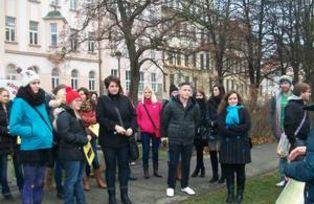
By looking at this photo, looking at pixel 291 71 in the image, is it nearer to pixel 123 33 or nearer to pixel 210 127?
pixel 123 33

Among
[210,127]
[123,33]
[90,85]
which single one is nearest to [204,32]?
[123,33]

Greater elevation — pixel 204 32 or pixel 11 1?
pixel 11 1

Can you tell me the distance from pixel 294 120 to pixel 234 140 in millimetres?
1010

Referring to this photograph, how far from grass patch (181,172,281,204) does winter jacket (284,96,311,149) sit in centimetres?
105

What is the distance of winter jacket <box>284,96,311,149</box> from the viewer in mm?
8812

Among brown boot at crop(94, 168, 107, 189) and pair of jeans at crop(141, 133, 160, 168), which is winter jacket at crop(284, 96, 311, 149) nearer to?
pair of jeans at crop(141, 133, 160, 168)

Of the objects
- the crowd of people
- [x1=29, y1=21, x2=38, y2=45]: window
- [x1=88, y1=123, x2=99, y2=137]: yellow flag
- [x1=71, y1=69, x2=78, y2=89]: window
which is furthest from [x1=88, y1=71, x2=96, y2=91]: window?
[x1=88, y1=123, x2=99, y2=137]: yellow flag

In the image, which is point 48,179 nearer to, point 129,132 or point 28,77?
point 129,132

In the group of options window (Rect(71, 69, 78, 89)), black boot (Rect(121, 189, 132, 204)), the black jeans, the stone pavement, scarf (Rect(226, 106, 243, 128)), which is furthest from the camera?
window (Rect(71, 69, 78, 89))

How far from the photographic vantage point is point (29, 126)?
7.25 metres

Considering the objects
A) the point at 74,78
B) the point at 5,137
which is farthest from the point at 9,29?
the point at 5,137

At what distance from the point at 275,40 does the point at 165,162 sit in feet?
57.0

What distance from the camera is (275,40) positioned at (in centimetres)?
2891

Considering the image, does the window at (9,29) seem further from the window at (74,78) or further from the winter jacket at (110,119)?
the winter jacket at (110,119)
